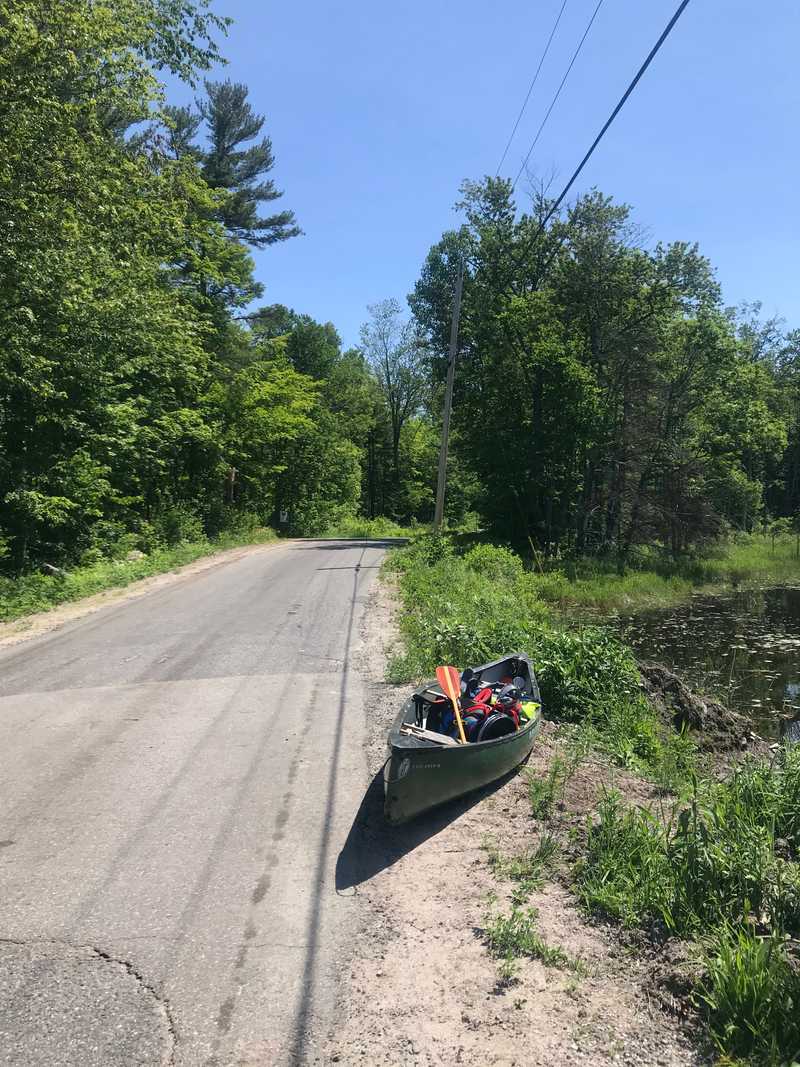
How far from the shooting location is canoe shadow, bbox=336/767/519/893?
4473 millimetres

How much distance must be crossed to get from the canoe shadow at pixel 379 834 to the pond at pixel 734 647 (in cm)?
644

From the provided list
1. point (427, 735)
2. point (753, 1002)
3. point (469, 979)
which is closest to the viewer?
point (753, 1002)

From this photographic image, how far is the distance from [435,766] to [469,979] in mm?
1580

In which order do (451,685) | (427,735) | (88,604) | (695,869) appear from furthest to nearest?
(88,604), (451,685), (427,735), (695,869)

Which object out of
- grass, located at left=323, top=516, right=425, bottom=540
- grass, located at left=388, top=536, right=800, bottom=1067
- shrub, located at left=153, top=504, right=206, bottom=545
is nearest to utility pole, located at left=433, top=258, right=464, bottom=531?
shrub, located at left=153, top=504, right=206, bottom=545

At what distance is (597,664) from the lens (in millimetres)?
8297

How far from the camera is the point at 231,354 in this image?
30.9 m

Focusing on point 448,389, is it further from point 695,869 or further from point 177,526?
point 695,869

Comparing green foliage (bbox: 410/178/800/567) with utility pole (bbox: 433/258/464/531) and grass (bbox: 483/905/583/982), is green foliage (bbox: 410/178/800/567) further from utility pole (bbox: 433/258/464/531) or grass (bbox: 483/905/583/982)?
grass (bbox: 483/905/583/982)

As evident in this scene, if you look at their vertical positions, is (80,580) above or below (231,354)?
below

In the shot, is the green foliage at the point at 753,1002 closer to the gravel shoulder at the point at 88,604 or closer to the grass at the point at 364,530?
the gravel shoulder at the point at 88,604

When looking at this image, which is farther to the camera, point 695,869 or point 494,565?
point 494,565

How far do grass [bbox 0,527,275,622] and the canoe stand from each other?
9.69 meters

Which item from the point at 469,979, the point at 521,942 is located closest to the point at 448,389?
the point at 521,942
